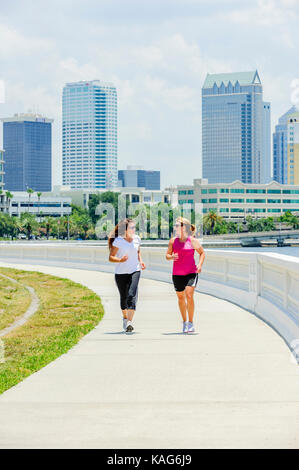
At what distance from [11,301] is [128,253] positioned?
1072 cm

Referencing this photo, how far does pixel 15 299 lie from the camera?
77.2 ft

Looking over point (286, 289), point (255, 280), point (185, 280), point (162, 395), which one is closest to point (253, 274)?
point (255, 280)

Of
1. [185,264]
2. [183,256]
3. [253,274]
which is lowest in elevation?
[253,274]

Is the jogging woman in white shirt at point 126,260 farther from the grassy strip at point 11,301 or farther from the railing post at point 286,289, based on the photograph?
the grassy strip at point 11,301

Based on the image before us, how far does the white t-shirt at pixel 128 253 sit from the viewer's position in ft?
41.5

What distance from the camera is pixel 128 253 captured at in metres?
12.7

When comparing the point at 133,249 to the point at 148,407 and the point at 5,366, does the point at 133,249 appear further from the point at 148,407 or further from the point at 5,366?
the point at 148,407

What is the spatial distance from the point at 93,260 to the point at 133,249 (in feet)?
80.8

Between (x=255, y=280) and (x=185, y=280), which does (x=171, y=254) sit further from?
(x=255, y=280)

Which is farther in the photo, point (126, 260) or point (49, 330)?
point (49, 330)

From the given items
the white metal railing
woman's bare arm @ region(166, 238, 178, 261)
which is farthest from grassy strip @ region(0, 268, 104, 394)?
the white metal railing

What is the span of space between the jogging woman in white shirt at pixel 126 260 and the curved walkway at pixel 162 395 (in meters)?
0.51

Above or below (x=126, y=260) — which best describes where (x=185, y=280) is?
below

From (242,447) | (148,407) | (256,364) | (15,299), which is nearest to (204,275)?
(15,299)
